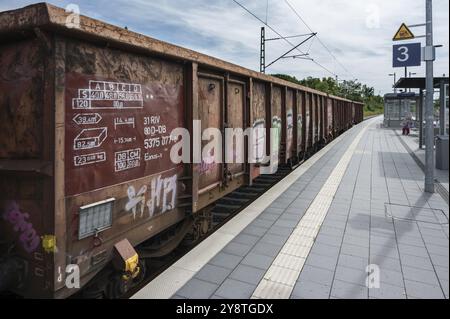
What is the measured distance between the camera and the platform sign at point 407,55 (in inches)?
295

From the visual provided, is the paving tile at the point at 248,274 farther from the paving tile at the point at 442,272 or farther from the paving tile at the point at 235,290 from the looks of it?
the paving tile at the point at 442,272

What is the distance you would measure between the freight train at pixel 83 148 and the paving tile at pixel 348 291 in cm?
212

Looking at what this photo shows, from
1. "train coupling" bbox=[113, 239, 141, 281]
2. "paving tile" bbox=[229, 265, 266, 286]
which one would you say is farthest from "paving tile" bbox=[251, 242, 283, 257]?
"train coupling" bbox=[113, 239, 141, 281]

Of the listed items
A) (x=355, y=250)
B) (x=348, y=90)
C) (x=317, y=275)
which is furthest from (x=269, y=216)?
(x=348, y=90)

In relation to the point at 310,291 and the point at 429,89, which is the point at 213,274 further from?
the point at 429,89

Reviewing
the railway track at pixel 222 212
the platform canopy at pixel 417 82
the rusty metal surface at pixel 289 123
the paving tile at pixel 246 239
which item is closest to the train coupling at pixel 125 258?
the railway track at pixel 222 212

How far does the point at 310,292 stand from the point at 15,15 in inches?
150

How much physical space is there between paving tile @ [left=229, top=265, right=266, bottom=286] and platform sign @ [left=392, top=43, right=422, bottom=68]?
253 inches

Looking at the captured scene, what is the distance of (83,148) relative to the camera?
282 cm

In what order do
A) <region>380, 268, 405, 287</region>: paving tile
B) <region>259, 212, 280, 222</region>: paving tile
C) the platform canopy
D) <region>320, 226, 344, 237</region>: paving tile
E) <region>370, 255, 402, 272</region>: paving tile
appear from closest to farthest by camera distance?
<region>380, 268, 405, 287</region>: paving tile < <region>370, 255, 402, 272</region>: paving tile < <region>320, 226, 344, 237</region>: paving tile < <region>259, 212, 280, 222</region>: paving tile < the platform canopy

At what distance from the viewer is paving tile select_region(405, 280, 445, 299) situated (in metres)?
3.46

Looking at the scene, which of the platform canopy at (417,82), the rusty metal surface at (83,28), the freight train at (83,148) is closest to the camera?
the rusty metal surface at (83,28)

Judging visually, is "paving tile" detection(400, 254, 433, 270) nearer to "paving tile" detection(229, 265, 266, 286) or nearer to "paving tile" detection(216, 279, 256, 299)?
"paving tile" detection(229, 265, 266, 286)

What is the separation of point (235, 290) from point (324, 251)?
1.65m
